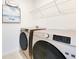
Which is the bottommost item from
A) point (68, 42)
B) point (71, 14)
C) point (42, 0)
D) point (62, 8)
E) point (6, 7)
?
point (68, 42)

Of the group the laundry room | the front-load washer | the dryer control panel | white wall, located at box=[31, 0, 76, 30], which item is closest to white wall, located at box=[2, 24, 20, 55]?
the laundry room

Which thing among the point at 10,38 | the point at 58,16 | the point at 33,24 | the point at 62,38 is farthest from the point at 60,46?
the point at 33,24

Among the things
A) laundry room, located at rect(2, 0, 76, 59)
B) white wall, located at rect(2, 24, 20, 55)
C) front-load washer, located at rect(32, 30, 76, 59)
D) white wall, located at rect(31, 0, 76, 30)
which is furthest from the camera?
white wall, located at rect(2, 24, 20, 55)

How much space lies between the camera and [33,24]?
8.07 ft

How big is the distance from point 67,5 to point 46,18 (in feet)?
1.98

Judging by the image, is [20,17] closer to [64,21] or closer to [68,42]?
[64,21]

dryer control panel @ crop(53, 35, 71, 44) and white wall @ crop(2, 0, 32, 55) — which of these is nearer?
dryer control panel @ crop(53, 35, 71, 44)

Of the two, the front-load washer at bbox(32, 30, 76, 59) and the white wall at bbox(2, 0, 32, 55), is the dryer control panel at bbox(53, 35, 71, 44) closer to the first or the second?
the front-load washer at bbox(32, 30, 76, 59)

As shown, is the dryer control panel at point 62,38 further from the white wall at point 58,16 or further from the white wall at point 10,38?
the white wall at point 10,38

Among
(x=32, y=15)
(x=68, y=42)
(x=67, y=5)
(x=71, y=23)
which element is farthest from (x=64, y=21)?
(x=32, y=15)

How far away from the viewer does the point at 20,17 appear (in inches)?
89.7

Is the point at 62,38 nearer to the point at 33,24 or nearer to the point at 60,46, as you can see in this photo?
the point at 60,46

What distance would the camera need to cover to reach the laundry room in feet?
3.29

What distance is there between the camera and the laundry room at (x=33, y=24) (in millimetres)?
1003
